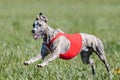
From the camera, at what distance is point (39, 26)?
7633 millimetres

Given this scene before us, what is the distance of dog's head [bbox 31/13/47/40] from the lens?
7.56 meters

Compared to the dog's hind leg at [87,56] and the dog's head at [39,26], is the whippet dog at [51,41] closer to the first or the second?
the dog's head at [39,26]

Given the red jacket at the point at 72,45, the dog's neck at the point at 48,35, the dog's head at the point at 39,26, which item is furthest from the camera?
the red jacket at the point at 72,45

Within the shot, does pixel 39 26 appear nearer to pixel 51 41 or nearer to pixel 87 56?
pixel 51 41

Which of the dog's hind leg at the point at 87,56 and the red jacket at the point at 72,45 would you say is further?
the dog's hind leg at the point at 87,56

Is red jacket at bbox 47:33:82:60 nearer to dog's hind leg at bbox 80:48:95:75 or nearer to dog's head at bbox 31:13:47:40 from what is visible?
dog's head at bbox 31:13:47:40

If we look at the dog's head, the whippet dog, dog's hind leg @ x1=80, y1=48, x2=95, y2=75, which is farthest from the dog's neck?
dog's hind leg @ x1=80, y1=48, x2=95, y2=75

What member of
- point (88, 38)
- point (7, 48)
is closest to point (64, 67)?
point (88, 38)

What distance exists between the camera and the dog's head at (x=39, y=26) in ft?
24.8

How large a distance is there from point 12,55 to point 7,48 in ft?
3.77

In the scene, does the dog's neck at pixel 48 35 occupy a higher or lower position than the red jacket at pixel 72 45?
higher

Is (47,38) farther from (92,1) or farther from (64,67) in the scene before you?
(92,1)

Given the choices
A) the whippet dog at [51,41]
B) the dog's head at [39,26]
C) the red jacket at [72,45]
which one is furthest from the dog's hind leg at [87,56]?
the dog's head at [39,26]

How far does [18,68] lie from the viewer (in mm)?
8422
